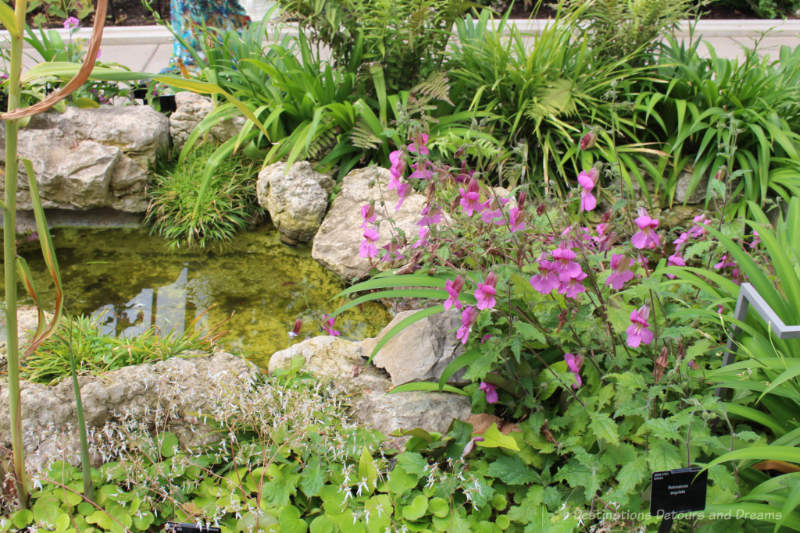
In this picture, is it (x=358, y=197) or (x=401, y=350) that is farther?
(x=358, y=197)

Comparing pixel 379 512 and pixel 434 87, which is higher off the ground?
pixel 434 87

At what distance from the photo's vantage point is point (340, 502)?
5.43 ft

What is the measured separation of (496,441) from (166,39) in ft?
17.3

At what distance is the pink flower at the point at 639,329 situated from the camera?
1418 mm

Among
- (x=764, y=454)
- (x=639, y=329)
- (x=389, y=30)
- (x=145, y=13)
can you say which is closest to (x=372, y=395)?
(x=639, y=329)

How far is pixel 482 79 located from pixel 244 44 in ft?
4.85

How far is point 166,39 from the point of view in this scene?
223 inches

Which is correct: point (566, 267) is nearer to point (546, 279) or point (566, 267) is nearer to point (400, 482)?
point (546, 279)

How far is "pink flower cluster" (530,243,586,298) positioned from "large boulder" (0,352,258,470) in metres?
0.94

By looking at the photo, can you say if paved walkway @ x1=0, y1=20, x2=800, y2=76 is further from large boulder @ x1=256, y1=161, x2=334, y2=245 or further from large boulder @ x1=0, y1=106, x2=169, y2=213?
large boulder @ x1=256, y1=161, x2=334, y2=245

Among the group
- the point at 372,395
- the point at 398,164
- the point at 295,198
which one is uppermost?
the point at 398,164

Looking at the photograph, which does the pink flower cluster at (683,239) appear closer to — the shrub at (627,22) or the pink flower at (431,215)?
the pink flower at (431,215)

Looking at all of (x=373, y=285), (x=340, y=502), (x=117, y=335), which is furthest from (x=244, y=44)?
(x=340, y=502)

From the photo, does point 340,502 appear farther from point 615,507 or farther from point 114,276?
point 114,276
